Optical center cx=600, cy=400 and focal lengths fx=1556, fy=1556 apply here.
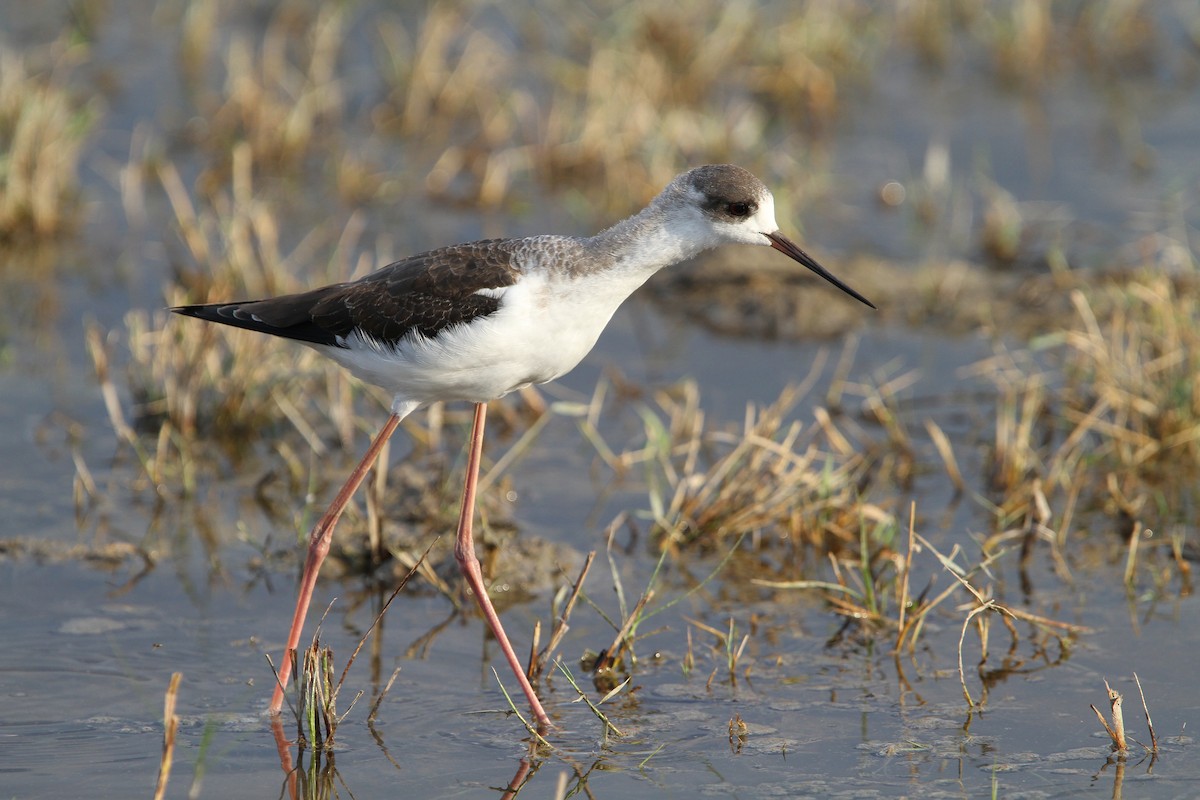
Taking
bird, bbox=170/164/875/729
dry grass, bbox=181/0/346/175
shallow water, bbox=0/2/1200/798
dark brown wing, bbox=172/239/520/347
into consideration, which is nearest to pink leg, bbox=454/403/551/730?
bird, bbox=170/164/875/729

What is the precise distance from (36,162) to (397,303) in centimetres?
393

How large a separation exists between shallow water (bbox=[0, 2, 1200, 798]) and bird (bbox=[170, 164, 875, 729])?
288mm

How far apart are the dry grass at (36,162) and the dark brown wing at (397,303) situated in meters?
3.23

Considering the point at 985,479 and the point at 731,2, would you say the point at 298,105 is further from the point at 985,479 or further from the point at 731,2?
the point at 985,479

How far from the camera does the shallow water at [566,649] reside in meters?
4.34

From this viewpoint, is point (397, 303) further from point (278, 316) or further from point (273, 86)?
point (273, 86)

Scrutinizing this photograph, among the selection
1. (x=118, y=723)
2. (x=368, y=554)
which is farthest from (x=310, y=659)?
(x=368, y=554)

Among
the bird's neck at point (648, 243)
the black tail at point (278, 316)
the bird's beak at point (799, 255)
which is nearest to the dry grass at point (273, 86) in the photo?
the black tail at point (278, 316)

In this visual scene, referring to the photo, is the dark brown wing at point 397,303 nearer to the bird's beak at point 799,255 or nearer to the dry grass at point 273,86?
the bird's beak at point 799,255

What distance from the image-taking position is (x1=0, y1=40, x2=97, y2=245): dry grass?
7805 mm

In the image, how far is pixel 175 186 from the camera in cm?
761

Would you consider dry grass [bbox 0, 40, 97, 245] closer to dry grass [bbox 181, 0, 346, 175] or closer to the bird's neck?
dry grass [bbox 181, 0, 346, 175]

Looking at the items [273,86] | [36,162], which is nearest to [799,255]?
[36,162]

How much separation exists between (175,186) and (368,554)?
9.53 ft
